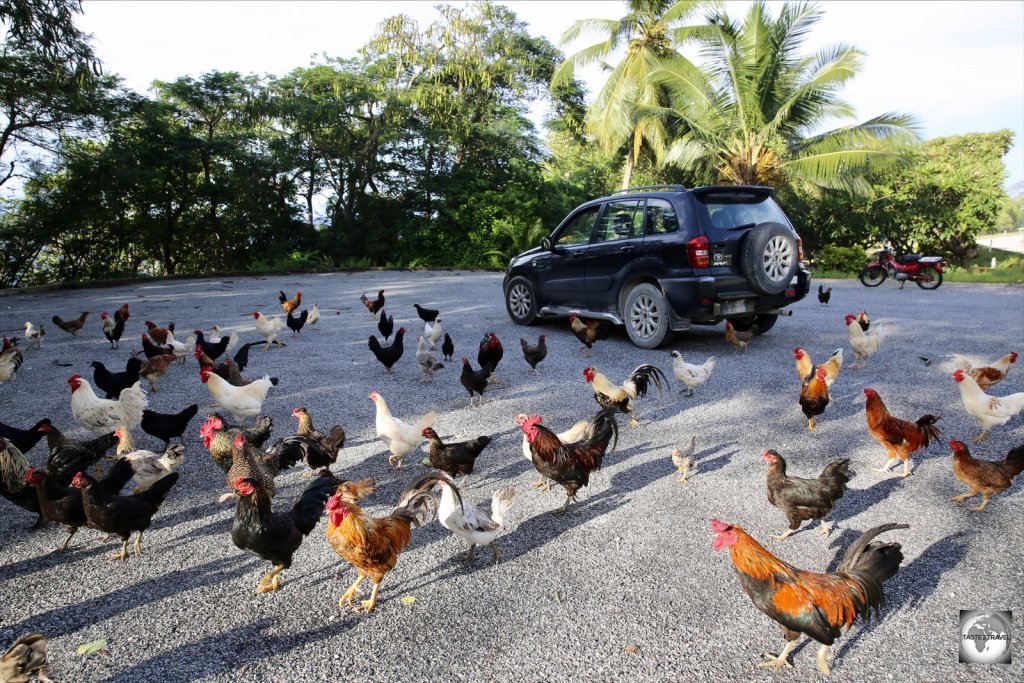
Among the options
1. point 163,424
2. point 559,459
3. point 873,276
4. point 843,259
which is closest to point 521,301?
point 163,424

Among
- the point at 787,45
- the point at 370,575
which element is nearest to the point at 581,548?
the point at 370,575

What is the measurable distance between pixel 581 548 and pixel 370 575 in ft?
3.86

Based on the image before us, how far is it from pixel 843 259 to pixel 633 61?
33.5ft

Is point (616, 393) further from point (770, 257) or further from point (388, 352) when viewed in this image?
point (770, 257)

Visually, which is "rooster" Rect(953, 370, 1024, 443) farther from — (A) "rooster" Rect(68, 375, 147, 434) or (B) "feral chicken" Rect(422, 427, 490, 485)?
(A) "rooster" Rect(68, 375, 147, 434)

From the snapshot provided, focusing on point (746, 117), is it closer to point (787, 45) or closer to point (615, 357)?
point (787, 45)

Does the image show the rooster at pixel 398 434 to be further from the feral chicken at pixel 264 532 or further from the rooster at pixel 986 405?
the rooster at pixel 986 405

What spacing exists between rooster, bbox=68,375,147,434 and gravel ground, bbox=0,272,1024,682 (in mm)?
303

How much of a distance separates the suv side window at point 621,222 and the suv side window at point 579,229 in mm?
205

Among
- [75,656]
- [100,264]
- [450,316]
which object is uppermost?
[100,264]

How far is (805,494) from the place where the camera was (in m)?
3.32

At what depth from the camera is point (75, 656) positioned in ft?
8.18

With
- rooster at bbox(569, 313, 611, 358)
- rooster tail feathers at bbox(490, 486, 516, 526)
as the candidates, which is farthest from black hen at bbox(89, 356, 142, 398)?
rooster at bbox(569, 313, 611, 358)

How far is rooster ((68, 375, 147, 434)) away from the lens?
4.87 metres
